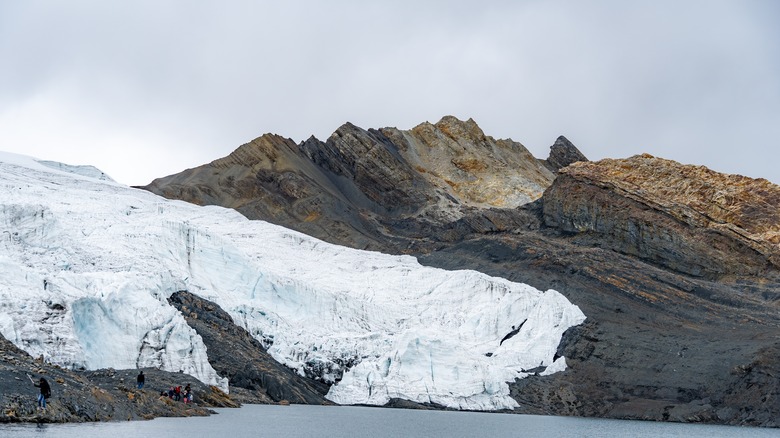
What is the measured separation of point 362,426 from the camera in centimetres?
4706

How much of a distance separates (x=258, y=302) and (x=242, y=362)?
11.3 m

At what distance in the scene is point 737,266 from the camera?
293ft

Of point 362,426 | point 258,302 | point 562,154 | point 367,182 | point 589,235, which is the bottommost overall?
point 362,426

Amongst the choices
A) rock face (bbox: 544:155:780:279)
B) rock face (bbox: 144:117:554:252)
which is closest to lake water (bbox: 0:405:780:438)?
rock face (bbox: 544:155:780:279)

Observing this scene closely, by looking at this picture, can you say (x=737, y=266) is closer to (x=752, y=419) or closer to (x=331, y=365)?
(x=752, y=419)

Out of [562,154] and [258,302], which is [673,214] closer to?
[258,302]

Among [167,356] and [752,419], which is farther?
[752,419]

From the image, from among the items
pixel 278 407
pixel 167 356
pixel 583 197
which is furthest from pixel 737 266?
pixel 167 356

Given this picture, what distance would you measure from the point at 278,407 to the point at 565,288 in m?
33.7

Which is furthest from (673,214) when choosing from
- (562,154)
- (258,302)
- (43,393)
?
(43,393)

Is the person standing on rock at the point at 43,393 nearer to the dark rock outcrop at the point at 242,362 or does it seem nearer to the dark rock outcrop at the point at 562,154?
the dark rock outcrop at the point at 242,362

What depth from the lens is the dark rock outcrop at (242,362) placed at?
5988 cm

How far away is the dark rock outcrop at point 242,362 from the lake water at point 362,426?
169 cm

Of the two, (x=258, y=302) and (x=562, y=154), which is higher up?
(x=562, y=154)
